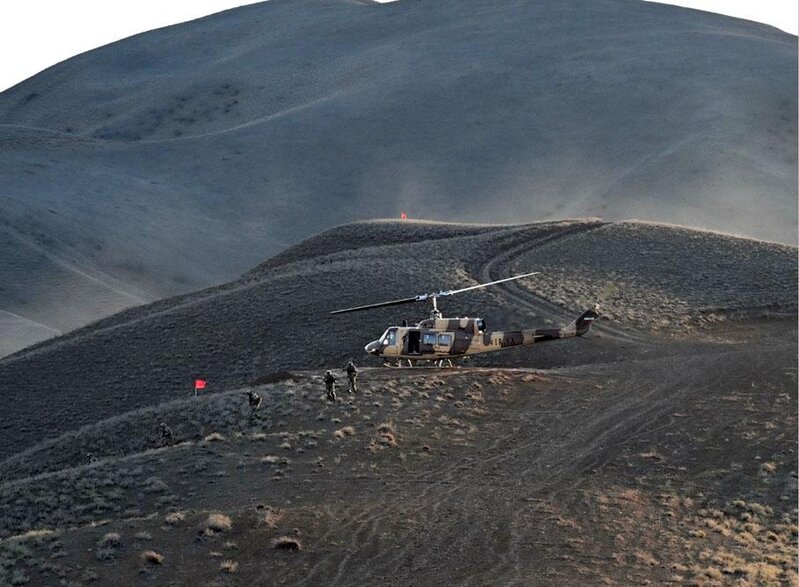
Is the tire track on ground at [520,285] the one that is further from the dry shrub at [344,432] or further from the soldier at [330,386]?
the dry shrub at [344,432]

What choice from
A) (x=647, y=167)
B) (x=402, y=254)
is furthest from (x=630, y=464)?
(x=647, y=167)

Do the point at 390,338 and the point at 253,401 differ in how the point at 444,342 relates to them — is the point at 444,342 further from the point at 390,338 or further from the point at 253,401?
the point at 253,401

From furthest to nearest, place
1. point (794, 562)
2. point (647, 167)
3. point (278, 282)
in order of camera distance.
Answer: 1. point (647, 167)
2. point (278, 282)
3. point (794, 562)

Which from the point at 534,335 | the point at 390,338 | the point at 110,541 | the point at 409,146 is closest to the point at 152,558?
the point at 110,541

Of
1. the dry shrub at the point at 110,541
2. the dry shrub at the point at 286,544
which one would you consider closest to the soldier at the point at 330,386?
the dry shrub at the point at 286,544

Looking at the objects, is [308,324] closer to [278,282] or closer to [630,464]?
[278,282]

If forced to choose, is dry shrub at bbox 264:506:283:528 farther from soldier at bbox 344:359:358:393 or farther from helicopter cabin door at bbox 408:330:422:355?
helicopter cabin door at bbox 408:330:422:355
